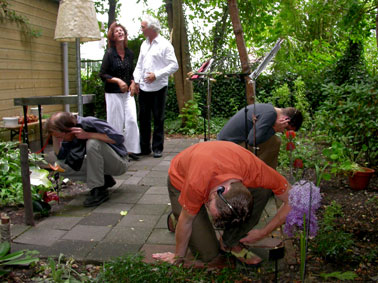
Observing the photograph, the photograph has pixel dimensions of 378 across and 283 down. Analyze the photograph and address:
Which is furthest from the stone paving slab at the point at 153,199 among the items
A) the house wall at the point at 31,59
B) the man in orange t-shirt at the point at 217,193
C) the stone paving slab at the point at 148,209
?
the house wall at the point at 31,59

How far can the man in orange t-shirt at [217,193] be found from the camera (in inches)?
74.6

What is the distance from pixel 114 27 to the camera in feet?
17.3

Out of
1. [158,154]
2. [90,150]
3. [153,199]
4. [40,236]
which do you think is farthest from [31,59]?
[40,236]

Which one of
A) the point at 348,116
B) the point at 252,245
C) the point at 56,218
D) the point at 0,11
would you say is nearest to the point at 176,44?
the point at 0,11

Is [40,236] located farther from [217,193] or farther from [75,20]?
[75,20]

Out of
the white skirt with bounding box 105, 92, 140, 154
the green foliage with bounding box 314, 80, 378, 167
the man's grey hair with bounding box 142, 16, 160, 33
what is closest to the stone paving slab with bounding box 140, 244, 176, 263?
the green foliage with bounding box 314, 80, 378, 167

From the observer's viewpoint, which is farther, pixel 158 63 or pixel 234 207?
pixel 158 63

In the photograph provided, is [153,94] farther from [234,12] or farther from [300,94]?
[300,94]

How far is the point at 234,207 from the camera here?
1848 mm

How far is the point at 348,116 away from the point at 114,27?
3.10 metres

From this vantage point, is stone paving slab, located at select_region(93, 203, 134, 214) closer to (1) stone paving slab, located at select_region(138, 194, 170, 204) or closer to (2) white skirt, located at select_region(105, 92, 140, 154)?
(1) stone paving slab, located at select_region(138, 194, 170, 204)

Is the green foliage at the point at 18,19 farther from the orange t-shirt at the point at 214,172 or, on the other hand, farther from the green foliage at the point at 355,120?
the orange t-shirt at the point at 214,172

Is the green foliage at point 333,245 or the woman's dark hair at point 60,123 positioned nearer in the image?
the green foliage at point 333,245

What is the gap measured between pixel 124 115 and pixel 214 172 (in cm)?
363
